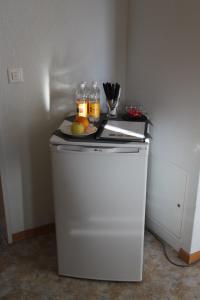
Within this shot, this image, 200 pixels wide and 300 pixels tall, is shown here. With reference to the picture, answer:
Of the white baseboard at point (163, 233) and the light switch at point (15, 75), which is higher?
the light switch at point (15, 75)

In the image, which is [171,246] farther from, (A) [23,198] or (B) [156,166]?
(A) [23,198]

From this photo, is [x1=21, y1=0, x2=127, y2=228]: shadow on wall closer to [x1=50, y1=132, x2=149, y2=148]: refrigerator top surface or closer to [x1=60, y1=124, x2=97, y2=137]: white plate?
[x1=60, y1=124, x2=97, y2=137]: white plate

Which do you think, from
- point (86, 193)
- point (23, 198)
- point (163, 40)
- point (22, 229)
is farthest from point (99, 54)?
point (22, 229)

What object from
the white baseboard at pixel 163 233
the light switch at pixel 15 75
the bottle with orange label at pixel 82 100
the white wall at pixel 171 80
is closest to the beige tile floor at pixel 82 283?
the white baseboard at pixel 163 233

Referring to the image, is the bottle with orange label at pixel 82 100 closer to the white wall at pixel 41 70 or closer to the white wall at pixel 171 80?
the white wall at pixel 41 70

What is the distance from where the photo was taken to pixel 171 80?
1.98 meters

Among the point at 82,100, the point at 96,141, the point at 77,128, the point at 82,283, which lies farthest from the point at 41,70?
the point at 82,283

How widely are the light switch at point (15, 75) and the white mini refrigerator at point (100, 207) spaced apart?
0.48m

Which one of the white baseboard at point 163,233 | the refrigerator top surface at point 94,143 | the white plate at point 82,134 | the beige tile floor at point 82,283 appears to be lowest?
the beige tile floor at point 82,283

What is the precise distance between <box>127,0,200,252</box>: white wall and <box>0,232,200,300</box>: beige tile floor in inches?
7.8

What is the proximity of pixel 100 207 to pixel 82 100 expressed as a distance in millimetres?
686

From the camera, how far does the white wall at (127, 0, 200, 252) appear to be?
182 centimetres

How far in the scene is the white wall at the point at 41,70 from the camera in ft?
6.34

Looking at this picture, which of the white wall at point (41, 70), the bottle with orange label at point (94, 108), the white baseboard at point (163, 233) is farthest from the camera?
the white baseboard at point (163, 233)
